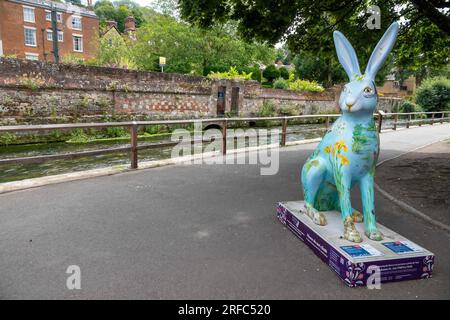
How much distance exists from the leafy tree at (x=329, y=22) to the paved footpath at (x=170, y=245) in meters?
3.61

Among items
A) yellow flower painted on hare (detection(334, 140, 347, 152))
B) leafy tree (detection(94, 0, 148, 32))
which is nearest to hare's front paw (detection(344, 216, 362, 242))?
yellow flower painted on hare (detection(334, 140, 347, 152))

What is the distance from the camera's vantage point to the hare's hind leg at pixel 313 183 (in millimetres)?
3650

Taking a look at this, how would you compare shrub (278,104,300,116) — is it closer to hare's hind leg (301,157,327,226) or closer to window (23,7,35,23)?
hare's hind leg (301,157,327,226)

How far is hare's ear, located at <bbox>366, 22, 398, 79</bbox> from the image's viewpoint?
3.26 m

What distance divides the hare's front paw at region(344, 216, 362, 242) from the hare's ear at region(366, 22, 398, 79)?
1453 millimetres

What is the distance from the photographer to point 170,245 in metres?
3.57

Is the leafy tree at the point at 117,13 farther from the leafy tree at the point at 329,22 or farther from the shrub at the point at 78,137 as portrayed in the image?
the leafy tree at the point at 329,22

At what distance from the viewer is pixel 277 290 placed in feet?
9.14

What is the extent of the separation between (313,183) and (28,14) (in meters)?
46.2

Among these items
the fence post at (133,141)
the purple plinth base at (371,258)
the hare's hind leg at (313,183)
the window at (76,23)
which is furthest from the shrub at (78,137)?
the window at (76,23)

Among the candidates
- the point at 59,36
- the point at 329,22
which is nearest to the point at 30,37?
the point at 59,36

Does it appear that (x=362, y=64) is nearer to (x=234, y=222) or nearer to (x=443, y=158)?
(x=443, y=158)

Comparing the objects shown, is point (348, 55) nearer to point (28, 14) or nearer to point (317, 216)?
point (317, 216)

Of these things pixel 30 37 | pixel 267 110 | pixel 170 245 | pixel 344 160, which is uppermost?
pixel 30 37
